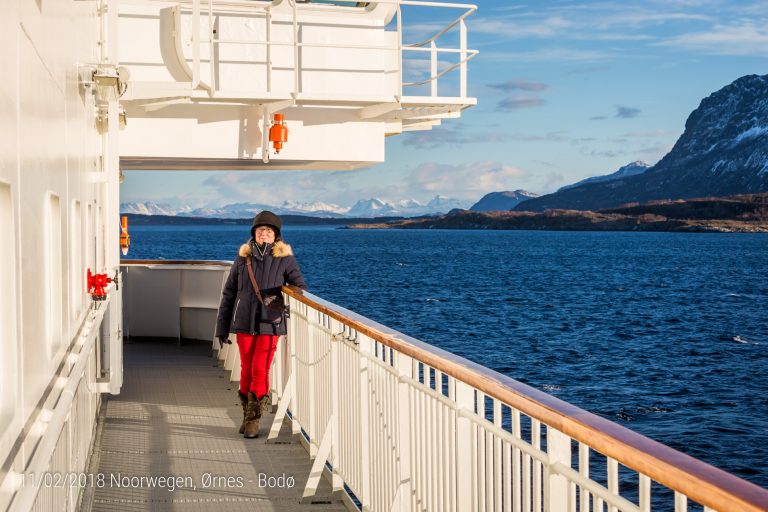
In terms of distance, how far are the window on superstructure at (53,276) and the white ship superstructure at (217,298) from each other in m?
0.02

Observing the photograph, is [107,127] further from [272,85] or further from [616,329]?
[616,329]

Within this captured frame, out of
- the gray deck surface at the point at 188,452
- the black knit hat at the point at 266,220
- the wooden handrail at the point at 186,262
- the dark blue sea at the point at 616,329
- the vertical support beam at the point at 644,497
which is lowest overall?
the dark blue sea at the point at 616,329

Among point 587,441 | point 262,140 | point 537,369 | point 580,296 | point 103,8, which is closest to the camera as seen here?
point 587,441

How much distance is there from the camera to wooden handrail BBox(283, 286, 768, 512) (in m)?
1.69

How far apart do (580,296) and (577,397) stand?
1632 inches

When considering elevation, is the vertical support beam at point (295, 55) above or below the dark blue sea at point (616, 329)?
above

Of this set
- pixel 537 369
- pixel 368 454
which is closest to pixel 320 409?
pixel 368 454

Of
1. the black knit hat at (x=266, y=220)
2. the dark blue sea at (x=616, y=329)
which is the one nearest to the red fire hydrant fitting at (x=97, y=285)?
the black knit hat at (x=266, y=220)

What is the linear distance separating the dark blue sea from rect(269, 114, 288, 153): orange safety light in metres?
13.1

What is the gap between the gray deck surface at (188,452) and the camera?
577 cm

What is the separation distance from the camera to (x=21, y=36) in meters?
2.54

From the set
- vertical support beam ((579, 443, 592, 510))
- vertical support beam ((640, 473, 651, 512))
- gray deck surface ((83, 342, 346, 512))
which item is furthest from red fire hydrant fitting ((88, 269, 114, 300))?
vertical support beam ((640, 473, 651, 512))

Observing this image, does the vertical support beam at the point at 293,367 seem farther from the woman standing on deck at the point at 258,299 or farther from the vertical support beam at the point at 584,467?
the vertical support beam at the point at 584,467

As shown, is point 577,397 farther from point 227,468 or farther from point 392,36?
point 227,468
